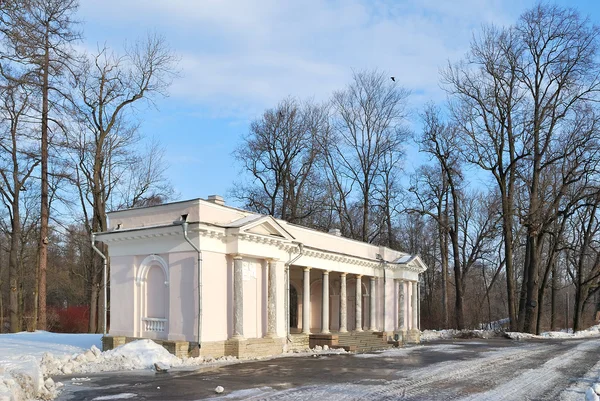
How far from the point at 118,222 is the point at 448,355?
13.0m

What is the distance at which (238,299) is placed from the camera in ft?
65.7

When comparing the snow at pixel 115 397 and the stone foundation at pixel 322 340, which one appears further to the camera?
the stone foundation at pixel 322 340

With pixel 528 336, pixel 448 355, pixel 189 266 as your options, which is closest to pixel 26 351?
pixel 189 266

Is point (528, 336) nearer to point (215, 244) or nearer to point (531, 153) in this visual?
point (531, 153)

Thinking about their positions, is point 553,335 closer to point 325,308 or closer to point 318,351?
point 325,308

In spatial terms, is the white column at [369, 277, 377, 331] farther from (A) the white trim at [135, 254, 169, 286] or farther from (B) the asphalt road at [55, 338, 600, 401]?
(A) the white trim at [135, 254, 169, 286]

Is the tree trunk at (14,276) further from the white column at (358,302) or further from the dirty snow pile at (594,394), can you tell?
the dirty snow pile at (594,394)

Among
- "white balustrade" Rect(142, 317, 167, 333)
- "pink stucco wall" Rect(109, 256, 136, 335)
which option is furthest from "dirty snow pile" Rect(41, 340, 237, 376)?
"pink stucco wall" Rect(109, 256, 136, 335)

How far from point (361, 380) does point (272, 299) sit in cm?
839

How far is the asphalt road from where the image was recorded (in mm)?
11336

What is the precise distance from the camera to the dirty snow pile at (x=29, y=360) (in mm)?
9820

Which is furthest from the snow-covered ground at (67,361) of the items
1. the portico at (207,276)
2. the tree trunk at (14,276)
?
the tree trunk at (14,276)

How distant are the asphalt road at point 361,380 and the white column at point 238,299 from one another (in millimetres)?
1585

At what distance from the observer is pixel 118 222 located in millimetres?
21109
